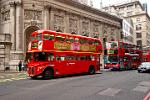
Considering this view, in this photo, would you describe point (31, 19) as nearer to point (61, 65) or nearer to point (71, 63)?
point (71, 63)

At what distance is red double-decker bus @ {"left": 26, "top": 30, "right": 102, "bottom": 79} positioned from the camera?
22922 mm

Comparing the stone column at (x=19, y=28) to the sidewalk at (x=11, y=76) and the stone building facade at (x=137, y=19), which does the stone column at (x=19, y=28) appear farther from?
the stone building facade at (x=137, y=19)

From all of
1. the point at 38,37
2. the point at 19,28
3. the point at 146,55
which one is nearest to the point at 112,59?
the point at 146,55

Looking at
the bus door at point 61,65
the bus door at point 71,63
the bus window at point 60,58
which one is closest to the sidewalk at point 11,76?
the bus door at point 61,65

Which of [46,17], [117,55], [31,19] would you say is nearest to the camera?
[117,55]

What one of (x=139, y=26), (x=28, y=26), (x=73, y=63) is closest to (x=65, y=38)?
(x=73, y=63)

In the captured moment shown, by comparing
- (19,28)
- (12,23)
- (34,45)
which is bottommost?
(34,45)

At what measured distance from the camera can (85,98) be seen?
11789mm

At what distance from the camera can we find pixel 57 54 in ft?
79.6

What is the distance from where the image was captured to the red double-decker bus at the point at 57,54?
22922 millimetres

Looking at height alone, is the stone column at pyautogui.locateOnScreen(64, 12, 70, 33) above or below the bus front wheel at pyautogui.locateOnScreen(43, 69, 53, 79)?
above

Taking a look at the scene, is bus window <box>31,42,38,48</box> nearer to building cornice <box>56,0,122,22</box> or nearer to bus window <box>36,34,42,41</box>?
bus window <box>36,34,42,41</box>

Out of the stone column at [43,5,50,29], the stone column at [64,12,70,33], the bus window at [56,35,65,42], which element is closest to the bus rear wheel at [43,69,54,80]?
the bus window at [56,35,65,42]

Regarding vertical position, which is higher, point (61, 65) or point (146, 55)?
point (146, 55)
